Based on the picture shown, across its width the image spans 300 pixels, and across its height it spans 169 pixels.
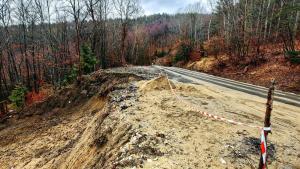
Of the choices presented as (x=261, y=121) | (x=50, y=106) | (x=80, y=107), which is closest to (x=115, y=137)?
(x=261, y=121)

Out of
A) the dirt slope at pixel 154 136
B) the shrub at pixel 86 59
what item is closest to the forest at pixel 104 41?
the shrub at pixel 86 59

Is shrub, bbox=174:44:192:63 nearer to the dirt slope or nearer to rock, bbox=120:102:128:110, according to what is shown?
the dirt slope

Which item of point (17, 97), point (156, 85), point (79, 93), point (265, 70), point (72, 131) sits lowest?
point (17, 97)

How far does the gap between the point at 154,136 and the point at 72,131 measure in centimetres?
782

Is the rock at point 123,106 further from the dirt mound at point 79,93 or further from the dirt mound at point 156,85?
the dirt mound at point 79,93

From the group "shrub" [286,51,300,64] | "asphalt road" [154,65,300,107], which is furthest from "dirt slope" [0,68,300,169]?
"shrub" [286,51,300,64]

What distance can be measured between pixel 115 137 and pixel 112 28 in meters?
54.1

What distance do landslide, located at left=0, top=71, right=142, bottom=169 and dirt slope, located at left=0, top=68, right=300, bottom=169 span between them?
0.14ft

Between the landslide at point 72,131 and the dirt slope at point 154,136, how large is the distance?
43 millimetres

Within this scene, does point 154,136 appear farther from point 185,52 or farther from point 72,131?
point 185,52

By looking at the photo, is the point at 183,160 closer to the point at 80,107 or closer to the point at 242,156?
the point at 242,156

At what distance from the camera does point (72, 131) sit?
13.6 meters

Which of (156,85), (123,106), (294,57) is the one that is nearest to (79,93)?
(156,85)

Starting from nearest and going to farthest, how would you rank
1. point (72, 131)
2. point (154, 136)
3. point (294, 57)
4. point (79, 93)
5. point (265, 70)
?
point (154, 136)
point (72, 131)
point (79, 93)
point (294, 57)
point (265, 70)
